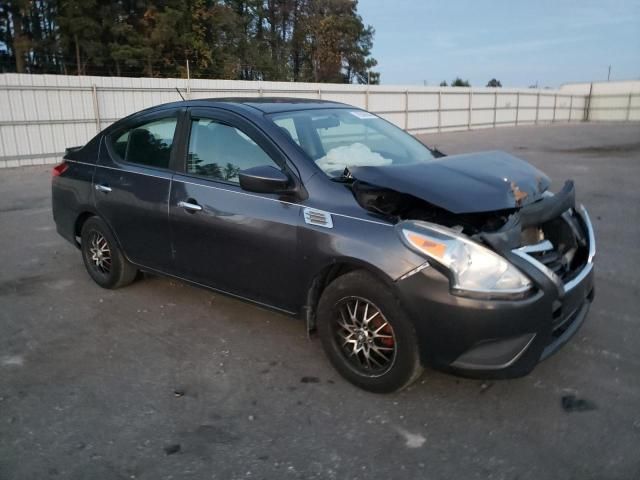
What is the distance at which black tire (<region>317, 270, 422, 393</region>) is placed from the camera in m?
2.80

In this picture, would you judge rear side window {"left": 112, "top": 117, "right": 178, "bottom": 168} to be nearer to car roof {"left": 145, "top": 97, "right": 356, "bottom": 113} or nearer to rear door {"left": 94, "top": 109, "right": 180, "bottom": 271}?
rear door {"left": 94, "top": 109, "right": 180, "bottom": 271}

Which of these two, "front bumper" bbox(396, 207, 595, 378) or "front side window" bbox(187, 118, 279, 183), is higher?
"front side window" bbox(187, 118, 279, 183)

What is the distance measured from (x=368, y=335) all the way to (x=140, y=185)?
225 centimetres

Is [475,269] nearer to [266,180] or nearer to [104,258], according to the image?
[266,180]

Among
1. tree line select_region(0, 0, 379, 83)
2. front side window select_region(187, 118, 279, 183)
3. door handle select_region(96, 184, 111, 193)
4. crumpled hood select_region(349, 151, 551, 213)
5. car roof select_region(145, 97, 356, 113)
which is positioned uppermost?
tree line select_region(0, 0, 379, 83)

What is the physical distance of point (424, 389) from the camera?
309 cm

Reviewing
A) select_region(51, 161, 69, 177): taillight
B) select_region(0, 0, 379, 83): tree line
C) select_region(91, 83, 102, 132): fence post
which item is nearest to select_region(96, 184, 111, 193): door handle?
select_region(51, 161, 69, 177): taillight

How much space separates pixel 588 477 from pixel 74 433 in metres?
2.49

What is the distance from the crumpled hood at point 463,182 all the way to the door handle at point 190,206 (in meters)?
1.20

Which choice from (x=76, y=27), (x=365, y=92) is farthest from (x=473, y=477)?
(x=76, y=27)

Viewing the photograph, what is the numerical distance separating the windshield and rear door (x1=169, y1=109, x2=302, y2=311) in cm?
27

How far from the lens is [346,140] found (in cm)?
378

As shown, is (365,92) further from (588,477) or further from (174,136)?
(588,477)

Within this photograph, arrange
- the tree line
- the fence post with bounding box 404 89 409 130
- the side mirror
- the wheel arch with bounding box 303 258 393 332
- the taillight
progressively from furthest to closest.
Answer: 1. the tree line
2. the fence post with bounding box 404 89 409 130
3. the taillight
4. the side mirror
5. the wheel arch with bounding box 303 258 393 332
